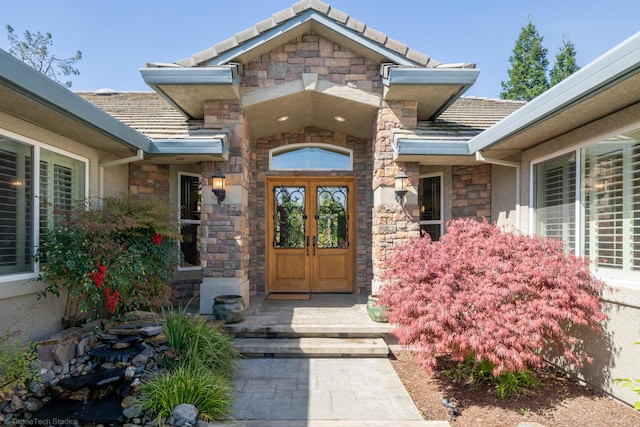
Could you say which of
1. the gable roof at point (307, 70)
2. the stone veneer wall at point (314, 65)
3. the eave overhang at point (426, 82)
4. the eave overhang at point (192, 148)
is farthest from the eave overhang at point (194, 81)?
the eave overhang at point (426, 82)

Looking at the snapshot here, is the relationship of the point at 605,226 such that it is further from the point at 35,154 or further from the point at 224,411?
the point at 35,154

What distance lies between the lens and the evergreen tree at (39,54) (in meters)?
20.3

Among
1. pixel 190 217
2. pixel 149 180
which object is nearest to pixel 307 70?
pixel 149 180

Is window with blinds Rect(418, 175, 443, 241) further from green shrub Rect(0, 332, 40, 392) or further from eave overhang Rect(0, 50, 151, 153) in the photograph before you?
green shrub Rect(0, 332, 40, 392)

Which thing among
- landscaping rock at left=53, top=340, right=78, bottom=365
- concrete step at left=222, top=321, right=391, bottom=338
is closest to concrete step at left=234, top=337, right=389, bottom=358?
concrete step at left=222, top=321, right=391, bottom=338

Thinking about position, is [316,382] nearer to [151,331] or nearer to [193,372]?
[193,372]

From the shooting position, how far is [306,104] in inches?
247

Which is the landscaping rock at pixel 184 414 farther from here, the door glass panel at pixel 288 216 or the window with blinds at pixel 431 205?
the window with blinds at pixel 431 205

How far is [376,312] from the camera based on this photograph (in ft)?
17.4

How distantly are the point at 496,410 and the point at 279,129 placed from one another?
18.6 ft

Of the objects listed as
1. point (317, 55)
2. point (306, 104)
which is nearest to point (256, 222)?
point (306, 104)

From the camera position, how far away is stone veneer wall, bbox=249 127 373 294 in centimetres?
729

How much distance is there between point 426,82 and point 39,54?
24849 mm

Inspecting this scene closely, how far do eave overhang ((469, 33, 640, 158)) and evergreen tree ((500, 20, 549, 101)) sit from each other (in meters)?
18.1
